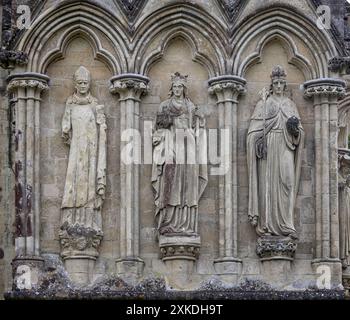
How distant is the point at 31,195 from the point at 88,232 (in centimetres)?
99

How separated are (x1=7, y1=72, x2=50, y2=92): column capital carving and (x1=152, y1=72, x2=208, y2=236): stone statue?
1.78 m

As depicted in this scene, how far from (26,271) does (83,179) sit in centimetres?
157

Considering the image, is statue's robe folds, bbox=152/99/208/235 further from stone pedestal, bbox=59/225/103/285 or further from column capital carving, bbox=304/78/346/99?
column capital carving, bbox=304/78/346/99

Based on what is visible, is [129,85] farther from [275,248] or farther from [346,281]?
[346,281]

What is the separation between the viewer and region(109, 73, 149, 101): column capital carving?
30500 millimetres

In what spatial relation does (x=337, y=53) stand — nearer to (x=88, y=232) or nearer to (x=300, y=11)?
(x=300, y=11)


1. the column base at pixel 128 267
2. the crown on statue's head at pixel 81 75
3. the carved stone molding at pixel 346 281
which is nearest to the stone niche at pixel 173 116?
the column base at pixel 128 267

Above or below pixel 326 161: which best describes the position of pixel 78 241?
below

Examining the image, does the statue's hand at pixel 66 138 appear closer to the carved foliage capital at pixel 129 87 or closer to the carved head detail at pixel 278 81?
the carved foliage capital at pixel 129 87

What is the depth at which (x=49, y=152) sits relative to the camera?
1201 inches

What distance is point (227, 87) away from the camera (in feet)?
100

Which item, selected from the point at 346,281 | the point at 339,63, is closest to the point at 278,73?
the point at 339,63

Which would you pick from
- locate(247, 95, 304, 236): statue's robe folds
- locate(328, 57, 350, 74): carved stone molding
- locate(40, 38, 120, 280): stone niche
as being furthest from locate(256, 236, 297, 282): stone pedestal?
locate(328, 57, 350, 74): carved stone molding

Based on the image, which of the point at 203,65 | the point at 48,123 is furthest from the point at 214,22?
the point at 48,123
